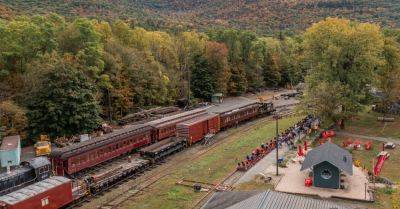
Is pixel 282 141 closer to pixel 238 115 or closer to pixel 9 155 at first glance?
pixel 238 115

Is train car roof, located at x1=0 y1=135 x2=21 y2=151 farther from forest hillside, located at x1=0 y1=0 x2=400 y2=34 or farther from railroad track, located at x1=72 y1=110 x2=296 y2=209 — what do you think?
forest hillside, located at x1=0 y1=0 x2=400 y2=34

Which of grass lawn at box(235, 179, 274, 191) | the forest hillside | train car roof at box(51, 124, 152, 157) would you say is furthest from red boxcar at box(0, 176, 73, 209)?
the forest hillside

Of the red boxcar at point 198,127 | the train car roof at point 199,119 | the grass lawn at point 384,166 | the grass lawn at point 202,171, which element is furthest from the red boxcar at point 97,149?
the grass lawn at point 384,166

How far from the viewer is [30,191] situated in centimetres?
2655

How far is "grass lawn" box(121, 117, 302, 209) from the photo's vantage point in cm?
3031

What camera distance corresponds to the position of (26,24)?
50.1 metres

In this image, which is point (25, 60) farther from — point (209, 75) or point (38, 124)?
point (209, 75)

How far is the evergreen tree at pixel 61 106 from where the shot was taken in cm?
4506

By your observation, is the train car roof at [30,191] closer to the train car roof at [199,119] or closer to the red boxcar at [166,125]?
the red boxcar at [166,125]

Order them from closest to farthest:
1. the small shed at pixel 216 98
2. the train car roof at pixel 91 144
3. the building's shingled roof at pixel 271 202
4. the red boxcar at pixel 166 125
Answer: the building's shingled roof at pixel 271 202
the train car roof at pixel 91 144
the red boxcar at pixel 166 125
the small shed at pixel 216 98

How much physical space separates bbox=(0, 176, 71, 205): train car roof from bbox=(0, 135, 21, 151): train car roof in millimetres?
8963

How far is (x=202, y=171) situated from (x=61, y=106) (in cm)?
1757

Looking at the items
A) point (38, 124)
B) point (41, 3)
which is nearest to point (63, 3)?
point (41, 3)

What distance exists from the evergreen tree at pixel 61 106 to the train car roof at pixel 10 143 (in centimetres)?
484
